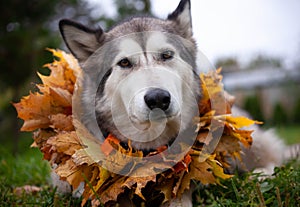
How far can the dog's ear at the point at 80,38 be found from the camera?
2943 mm

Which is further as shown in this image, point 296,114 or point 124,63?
point 296,114

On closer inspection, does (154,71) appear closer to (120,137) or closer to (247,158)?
(120,137)

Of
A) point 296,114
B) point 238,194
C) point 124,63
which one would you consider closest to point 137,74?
point 124,63

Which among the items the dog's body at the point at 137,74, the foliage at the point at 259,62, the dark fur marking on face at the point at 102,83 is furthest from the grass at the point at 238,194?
the foliage at the point at 259,62

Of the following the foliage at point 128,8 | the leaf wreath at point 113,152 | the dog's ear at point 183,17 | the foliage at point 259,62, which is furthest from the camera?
the foliage at point 259,62

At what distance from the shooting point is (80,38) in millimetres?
3018

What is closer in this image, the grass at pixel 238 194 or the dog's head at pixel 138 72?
the grass at pixel 238 194

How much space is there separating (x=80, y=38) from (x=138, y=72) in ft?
2.29

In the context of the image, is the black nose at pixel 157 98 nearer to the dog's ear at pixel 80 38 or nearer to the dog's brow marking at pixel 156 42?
the dog's brow marking at pixel 156 42

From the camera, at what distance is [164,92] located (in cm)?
235

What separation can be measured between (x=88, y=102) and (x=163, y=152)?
82 cm

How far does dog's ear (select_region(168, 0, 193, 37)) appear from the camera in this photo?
3167 mm

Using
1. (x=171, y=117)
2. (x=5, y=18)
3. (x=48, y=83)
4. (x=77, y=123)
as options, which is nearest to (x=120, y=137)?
(x=77, y=123)

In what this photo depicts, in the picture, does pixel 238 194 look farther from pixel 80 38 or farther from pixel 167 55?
pixel 80 38
